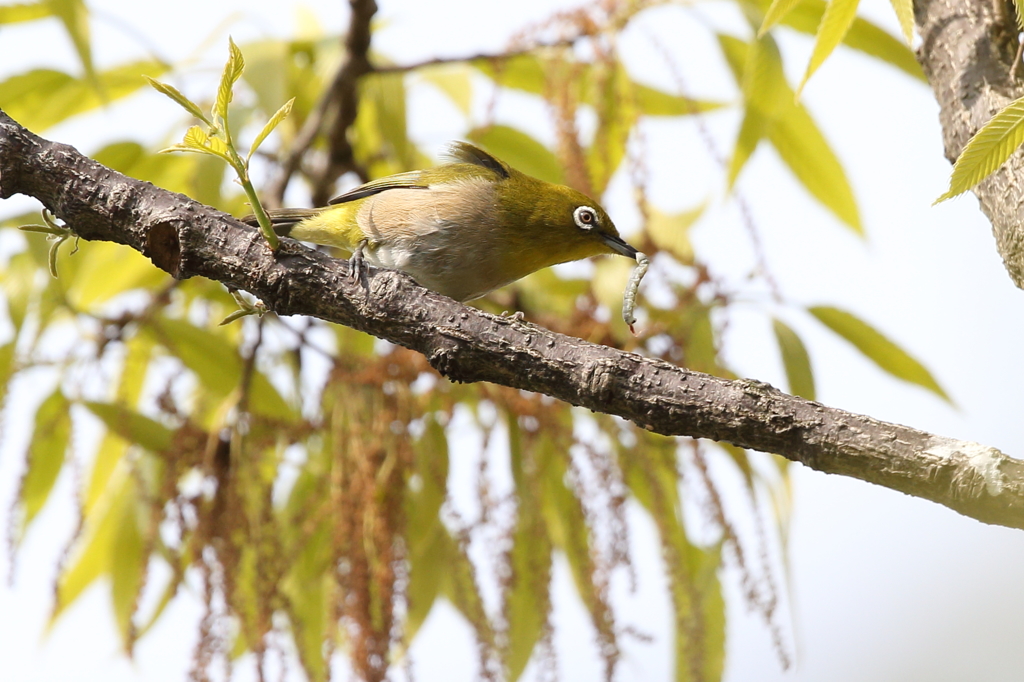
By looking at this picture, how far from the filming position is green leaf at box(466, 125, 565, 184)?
4.75 metres

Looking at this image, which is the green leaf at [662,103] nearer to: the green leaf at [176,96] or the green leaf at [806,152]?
the green leaf at [806,152]

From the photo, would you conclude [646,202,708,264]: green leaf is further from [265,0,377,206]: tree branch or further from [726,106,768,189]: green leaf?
[265,0,377,206]: tree branch

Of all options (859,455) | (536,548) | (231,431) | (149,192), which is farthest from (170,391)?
(859,455)

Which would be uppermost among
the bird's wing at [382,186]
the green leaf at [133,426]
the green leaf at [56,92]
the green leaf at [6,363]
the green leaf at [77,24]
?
the green leaf at [56,92]

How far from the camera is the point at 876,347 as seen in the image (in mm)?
3520

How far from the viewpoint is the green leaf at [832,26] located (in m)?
1.93

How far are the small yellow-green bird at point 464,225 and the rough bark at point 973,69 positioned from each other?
1.42 metres

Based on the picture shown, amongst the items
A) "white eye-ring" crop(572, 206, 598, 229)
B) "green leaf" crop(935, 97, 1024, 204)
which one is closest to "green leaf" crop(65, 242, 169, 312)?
"white eye-ring" crop(572, 206, 598, 229)

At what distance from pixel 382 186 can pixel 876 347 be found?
81.8 inches

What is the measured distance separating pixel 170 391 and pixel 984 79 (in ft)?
10.0

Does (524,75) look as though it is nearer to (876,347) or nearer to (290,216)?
(290,216)

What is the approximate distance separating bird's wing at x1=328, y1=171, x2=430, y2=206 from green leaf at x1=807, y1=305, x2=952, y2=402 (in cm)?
166

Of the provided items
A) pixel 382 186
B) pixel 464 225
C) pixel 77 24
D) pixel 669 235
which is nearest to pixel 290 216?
pixel 382 186

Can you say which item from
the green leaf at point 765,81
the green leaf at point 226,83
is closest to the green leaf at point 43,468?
the green leaf at point 226,83
